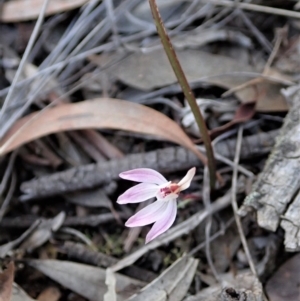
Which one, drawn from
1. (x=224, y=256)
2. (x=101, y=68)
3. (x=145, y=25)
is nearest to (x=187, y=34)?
(x=145, y=25)

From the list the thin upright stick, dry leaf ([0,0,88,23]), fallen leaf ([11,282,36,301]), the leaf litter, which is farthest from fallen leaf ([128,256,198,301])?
dry leaf ([0,0,88,23])

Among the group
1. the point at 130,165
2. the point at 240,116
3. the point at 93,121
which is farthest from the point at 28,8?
the point at 240,116

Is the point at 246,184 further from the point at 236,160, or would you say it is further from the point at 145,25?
the point at 145,25

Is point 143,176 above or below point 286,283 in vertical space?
above

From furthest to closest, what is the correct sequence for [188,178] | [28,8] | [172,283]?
1. [28,8]
2. [172,283]
3. [188,178]

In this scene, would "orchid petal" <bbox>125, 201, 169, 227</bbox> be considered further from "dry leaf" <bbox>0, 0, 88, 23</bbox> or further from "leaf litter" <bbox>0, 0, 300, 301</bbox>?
"dry leaf" <bbox>0, 0, 88, 23</bbox>

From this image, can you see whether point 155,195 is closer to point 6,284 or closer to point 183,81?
point 183,81

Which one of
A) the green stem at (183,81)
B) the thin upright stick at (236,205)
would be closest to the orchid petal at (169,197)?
the green stem at (183,81)
